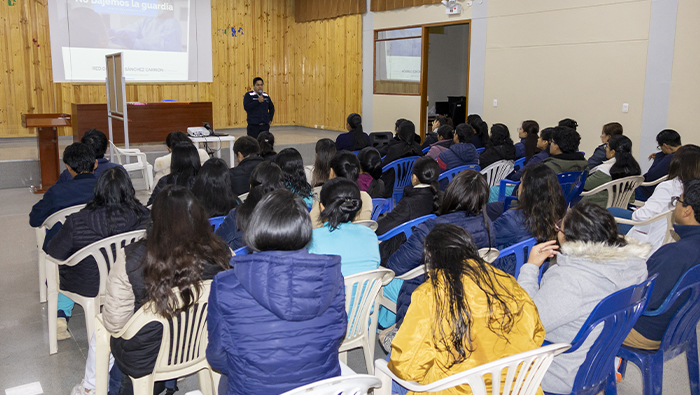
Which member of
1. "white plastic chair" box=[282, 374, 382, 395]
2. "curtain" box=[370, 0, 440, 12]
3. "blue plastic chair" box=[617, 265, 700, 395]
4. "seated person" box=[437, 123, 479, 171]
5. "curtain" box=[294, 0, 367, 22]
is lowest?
"blue plastic chair" box=[617, 265, 700, 395]

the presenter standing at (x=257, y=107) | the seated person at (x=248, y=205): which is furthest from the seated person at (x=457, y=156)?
the presenter standing at (x=257, y=107)

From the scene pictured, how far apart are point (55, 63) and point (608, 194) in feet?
31.0

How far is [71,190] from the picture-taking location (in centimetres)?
330

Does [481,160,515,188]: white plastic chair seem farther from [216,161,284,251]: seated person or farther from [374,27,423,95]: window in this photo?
[374,27,423,95]: window

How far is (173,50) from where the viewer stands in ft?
35.2

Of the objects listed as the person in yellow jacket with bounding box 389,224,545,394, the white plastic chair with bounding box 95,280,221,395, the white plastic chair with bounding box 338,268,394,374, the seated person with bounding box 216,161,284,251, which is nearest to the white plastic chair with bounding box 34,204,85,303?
the seated person with bounding box 216,161,284,251

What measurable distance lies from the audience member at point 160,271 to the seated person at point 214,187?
1.13 metres

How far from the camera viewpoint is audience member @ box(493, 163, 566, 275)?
281 centimetres

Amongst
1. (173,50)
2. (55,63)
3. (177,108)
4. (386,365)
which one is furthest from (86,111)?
(386,365)

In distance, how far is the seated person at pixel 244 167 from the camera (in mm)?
4070

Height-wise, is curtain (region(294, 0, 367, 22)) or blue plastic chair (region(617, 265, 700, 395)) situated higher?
curtain (region(294, 0, 367, 22))

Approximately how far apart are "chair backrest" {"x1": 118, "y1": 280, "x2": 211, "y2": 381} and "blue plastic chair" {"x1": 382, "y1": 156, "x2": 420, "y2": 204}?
316cm

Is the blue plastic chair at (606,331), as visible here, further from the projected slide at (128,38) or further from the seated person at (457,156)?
the projected slide at (128,38)

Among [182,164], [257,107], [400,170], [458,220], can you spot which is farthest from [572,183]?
[257,107]
